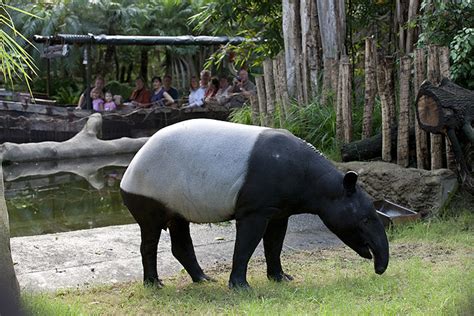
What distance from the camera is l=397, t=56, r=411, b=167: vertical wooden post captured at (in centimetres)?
885

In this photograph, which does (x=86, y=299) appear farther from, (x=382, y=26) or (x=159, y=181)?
(x=382, y=26)

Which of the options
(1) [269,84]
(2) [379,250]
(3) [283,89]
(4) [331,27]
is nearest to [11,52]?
(2) [379,250]

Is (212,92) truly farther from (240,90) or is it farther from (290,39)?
(290,39)

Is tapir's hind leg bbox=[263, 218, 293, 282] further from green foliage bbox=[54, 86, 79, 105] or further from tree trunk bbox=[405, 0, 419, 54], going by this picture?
green foliage bbox=[54, 86, 79, 105]

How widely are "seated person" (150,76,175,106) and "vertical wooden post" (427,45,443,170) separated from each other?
40.6 ft

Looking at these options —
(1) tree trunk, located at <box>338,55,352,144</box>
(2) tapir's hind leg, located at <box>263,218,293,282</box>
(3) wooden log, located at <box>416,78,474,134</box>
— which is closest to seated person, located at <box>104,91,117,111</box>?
(1) tree trunk, located at <box>338,55,352,144</box>

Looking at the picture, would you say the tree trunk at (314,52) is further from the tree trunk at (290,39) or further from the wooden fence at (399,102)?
the wooden fence at (399,102)

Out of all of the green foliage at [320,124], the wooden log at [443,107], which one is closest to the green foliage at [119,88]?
the green foliage at [320,124]

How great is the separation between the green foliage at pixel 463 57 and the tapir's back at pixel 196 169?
394 centimetres

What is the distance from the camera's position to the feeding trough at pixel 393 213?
809 cm

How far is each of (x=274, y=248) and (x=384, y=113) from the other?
3.63m

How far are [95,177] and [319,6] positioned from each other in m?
6.26

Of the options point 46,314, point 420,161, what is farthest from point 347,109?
point 46,314

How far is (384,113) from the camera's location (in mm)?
9141
